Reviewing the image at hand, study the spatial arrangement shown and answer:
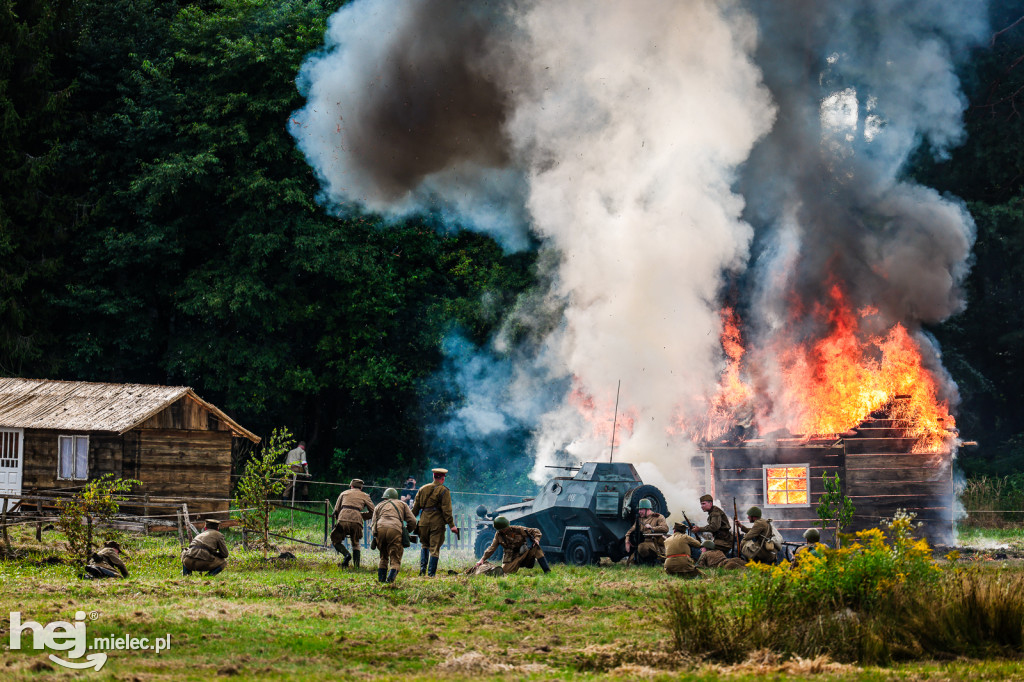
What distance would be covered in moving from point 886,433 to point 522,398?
12.1m

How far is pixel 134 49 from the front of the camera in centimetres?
3750

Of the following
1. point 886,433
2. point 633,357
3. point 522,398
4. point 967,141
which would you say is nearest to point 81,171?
point 522,398

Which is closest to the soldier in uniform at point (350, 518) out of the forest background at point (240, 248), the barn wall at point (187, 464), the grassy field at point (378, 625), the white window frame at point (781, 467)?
the grassy field at point (378, 625)

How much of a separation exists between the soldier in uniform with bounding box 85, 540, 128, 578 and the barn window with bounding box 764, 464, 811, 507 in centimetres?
1406

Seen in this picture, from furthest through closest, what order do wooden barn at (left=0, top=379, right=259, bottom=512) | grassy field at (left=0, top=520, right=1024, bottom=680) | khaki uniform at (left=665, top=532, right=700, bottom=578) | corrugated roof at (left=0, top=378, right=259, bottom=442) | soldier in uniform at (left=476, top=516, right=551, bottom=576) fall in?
wooden barn at (left=0, top=379, right=259, bottom=512) < corrugated roof at (left=0, top=378, right=259, bottom=442) < soldier in uniform at (left=476, top=516, right=551, bottom=576) < khaki uniform at (left=665, top=532, right=700, bottom=578) < grassy field at (left=0, top=520, right=1024, bottom=680)

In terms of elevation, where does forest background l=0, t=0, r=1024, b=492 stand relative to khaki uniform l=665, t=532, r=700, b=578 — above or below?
above

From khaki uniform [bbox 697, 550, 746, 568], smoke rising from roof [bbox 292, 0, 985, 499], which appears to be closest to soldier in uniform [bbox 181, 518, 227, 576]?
khaki uniform [bbox 697, 550, 746, 568]

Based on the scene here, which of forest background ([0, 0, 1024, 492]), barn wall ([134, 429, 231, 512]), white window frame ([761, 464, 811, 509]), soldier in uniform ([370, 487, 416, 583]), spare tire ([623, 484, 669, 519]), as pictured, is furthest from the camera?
forest background ([0, 0, 1024, 492])

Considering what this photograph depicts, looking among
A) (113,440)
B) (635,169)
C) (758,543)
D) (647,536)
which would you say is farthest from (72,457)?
(758,543)

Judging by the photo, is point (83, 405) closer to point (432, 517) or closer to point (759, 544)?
point (432, 517)

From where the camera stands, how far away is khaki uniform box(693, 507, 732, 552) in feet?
65.7

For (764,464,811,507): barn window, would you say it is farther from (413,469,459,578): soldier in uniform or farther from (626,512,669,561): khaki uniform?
(413,469,459,578): soldier in uniform

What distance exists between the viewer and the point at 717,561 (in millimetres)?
19922

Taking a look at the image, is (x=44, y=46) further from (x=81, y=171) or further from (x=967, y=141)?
(x=967, y=141)
